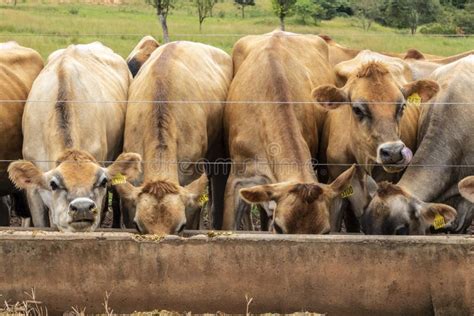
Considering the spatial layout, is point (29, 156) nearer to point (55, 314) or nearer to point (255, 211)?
point (55, 314)

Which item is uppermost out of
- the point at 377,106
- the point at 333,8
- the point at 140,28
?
the point at 377,106

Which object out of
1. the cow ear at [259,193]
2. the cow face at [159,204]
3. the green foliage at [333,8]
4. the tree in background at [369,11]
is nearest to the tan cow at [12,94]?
the cow face at [159,204]

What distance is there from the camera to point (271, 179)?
7.50 m

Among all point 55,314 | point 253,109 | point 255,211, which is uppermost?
point 253,109

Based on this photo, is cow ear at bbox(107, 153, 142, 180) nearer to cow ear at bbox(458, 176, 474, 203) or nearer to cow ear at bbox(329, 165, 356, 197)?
cow ear at bbox(329, 165, 356, 197)

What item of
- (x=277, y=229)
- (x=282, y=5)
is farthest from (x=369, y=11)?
(x=277, y=229)

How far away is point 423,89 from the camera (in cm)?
768

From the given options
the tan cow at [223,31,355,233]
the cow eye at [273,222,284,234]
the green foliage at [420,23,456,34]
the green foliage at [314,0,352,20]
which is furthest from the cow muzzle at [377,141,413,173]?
the green foliage at [314,0,352,20]

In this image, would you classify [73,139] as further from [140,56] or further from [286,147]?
[140,56]

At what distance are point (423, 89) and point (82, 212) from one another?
3268 millimetres

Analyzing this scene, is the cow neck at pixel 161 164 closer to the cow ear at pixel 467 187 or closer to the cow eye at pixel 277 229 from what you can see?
the cow eye at pixel 277 229

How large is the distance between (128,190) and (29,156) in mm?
1293

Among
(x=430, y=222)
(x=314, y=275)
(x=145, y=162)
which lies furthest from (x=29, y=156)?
(x=430, y=222)

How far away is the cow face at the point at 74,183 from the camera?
255 inches
